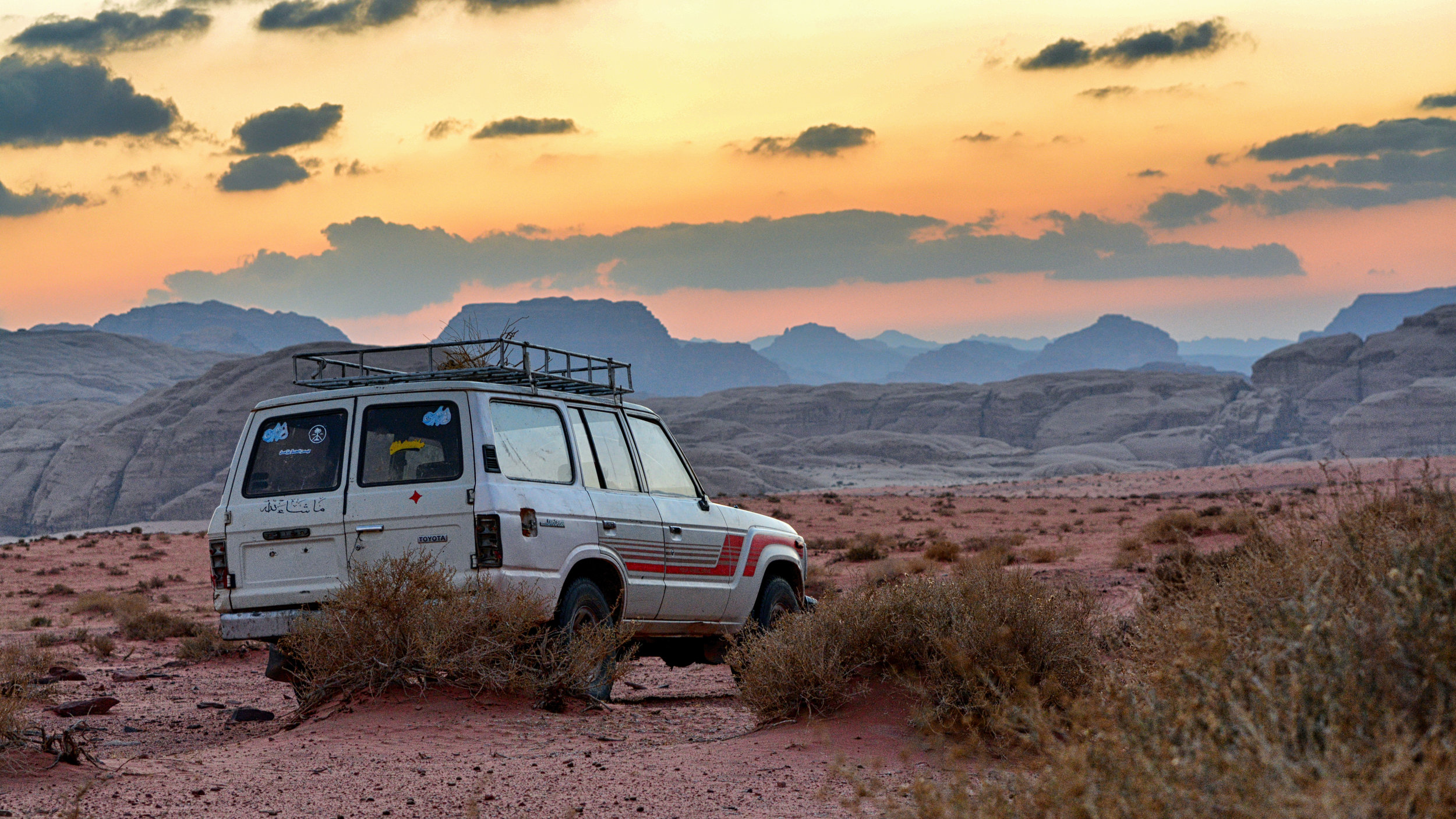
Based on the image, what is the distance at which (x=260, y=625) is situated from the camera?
25.0 ft

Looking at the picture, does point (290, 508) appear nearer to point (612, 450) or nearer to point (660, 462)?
point (612, 450)

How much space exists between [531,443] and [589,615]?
1230 millimetres

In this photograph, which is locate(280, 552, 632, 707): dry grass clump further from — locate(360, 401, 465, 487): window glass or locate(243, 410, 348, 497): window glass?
locate(243, 410, 348, 497): window glass

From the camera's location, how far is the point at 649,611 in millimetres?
8703

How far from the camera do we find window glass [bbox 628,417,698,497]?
9336 mm

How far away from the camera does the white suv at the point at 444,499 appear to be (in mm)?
7445

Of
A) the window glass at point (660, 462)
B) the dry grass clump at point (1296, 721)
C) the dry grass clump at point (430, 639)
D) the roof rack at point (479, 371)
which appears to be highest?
the roof rack at point (479, 371)

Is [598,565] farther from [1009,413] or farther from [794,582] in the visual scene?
[1009,413]

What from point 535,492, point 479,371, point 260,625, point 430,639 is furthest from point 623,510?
point 260,625

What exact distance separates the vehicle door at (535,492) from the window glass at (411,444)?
0.27 meters

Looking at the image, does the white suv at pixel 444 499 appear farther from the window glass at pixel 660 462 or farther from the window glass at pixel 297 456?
the window glass at pixel 660 462

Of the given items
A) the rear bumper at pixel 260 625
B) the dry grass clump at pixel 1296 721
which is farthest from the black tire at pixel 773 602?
the dry grass clump at pixel 1296 721

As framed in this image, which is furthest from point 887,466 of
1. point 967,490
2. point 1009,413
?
point 967,490

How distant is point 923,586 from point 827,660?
767mm
